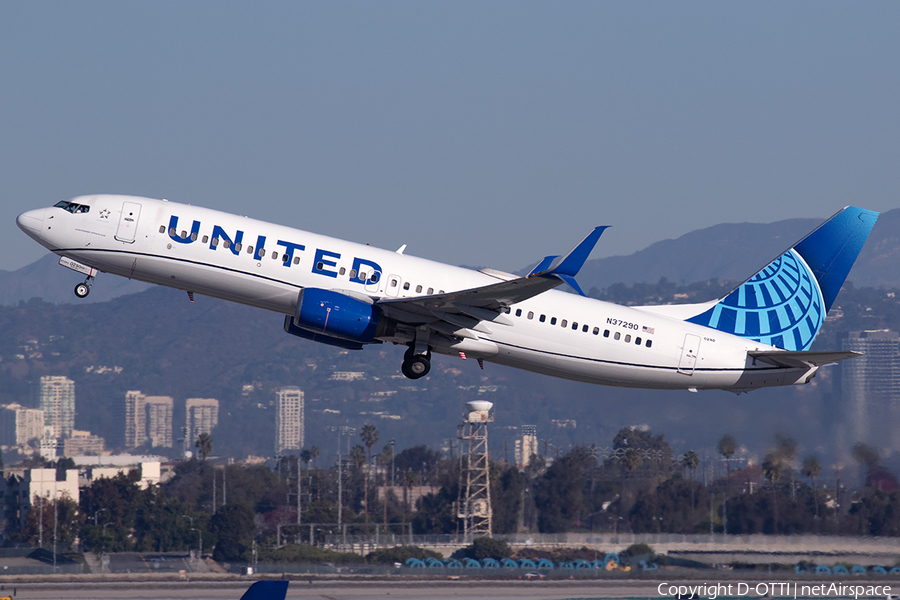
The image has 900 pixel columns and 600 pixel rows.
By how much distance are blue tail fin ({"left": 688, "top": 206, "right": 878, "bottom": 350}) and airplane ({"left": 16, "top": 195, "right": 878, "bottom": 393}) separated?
2.75m

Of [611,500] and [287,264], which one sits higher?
[287,264]

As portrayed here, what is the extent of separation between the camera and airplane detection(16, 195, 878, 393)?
111 feet

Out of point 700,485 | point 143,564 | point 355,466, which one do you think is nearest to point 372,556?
point 143,564

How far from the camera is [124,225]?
1357 inches

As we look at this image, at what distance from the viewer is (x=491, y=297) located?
33.0 metres

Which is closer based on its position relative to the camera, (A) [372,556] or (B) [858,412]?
(B) [858,412]

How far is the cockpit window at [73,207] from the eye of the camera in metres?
35.2

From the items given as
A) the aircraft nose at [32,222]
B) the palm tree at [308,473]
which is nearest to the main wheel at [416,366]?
the aircraft nose at [32,222]

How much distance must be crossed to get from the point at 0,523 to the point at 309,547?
5580 cm

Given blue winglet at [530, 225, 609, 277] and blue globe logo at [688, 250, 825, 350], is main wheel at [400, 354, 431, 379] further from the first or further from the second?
blue globe logo at [688, 250, 825, 350]

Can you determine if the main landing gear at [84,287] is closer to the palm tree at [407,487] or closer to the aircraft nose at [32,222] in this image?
the aircraft nose at [32,222]

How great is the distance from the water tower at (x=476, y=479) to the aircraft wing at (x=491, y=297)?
69.7 meters

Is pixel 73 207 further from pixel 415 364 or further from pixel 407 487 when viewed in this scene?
pixel 407 487

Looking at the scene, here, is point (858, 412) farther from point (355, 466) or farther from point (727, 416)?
point (355, 466)
